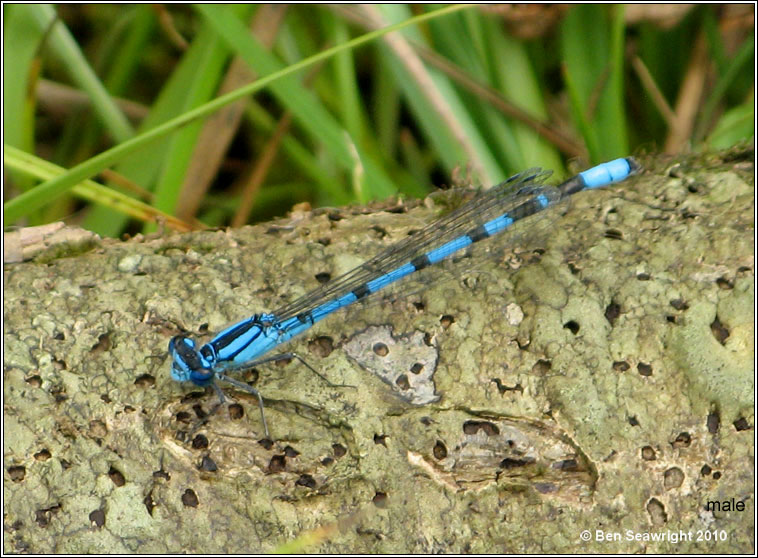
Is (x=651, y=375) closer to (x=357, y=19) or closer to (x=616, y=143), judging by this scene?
(x=616, y=143)

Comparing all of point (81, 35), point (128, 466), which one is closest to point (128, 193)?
point (81, 35)

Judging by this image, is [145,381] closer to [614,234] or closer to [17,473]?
[17,473]

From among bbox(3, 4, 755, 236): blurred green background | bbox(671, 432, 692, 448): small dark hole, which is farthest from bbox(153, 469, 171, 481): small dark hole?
bbox(671, 432, 692, 448): small dark hole

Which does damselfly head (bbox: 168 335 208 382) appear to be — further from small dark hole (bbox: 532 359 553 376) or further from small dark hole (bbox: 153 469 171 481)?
small dark hole (bbox: 532 359 553 376)

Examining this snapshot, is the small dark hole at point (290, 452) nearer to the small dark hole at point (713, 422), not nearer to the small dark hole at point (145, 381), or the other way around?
the small dark hole at point (145, 381)

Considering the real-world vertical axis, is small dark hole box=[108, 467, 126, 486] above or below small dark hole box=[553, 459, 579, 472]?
above

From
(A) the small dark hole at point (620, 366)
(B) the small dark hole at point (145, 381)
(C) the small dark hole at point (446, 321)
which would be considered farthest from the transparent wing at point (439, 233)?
(A) the small dark hole at point (620, 366)
